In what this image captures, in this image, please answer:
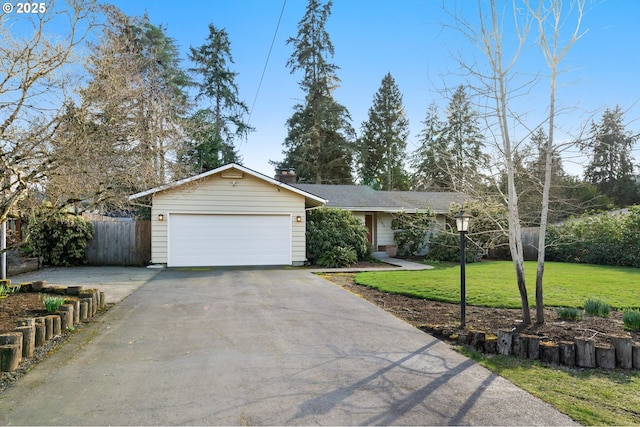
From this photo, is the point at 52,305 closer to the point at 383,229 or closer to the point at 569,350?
the point at 569,350

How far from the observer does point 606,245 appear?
14.7 meters

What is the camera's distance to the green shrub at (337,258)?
45.3 ft

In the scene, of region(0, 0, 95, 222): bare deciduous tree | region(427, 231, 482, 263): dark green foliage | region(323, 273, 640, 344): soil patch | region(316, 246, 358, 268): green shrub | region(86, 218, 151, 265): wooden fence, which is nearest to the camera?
region(0, 0, 95, 222): bare deciduous tree

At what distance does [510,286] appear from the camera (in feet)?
30.0

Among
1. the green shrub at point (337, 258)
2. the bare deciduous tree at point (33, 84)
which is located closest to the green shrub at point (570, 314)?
the bare deciduous tree at point (33, 84)

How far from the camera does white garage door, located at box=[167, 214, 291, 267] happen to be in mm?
13625

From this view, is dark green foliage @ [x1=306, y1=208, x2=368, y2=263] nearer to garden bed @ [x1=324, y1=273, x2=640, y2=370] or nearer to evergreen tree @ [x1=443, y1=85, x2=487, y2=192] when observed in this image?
garden bed @ [x1=324, y1=273, x2=640, y2=370]

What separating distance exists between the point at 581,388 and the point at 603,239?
14.0 m

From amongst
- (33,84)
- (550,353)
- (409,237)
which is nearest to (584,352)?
(550,353)

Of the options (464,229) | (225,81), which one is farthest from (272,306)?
(225,81)

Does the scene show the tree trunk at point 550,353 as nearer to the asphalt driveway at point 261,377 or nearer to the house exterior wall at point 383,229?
the asphalt driveway at point 261,377

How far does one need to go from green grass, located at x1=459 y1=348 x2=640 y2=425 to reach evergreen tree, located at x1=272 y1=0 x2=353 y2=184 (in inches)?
1084

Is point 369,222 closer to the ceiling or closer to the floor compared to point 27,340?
closer to the ceiling

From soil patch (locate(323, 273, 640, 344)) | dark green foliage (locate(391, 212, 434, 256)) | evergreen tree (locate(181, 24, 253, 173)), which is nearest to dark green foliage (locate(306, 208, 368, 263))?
dark green foliage (locate(391, 212, 434, 256))
